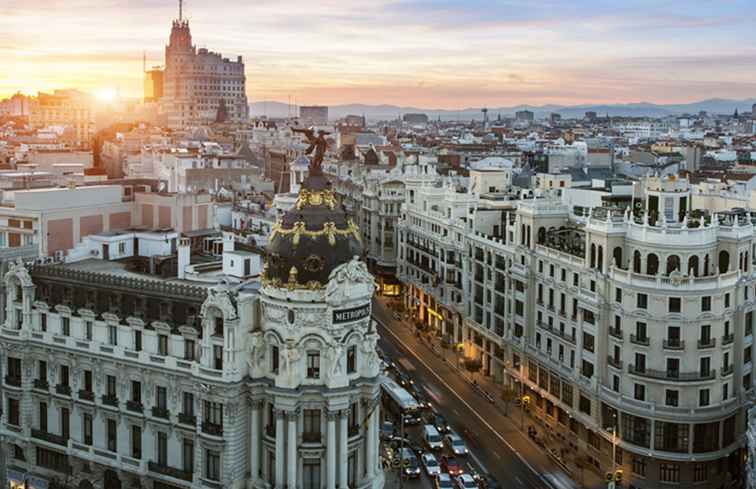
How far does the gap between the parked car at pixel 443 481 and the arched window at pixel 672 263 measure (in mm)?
29619

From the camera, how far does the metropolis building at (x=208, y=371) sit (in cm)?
7775

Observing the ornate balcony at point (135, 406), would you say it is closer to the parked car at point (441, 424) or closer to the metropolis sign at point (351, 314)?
the metropolis sign at point (351, 314)

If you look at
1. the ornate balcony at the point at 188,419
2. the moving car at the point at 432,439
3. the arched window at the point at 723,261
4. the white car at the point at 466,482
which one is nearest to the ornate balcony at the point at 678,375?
the arched window at the point at 723,261

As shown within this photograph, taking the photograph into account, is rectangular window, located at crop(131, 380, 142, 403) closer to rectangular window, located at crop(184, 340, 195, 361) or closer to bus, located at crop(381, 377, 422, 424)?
rectangular window, located at crop(184, 340, 195, 361)

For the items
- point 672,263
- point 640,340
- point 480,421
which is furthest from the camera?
A: point 480,421

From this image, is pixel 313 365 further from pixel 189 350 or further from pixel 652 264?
pixel 652 264

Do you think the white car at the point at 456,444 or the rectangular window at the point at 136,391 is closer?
the rectangular window at the point at 136,391

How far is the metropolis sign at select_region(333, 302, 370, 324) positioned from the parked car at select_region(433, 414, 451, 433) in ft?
107

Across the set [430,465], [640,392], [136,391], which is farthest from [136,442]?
[640,392]

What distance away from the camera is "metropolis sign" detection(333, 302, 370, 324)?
77688 mm

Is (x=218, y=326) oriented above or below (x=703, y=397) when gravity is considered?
above

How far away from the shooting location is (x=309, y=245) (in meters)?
78.6

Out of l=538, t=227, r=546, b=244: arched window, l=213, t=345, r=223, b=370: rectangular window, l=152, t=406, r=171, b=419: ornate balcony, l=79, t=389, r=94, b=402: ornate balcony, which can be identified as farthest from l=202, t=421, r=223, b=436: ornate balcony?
l=538, t=227, r=546, b=244: arched window

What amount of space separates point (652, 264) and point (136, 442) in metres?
52.2
